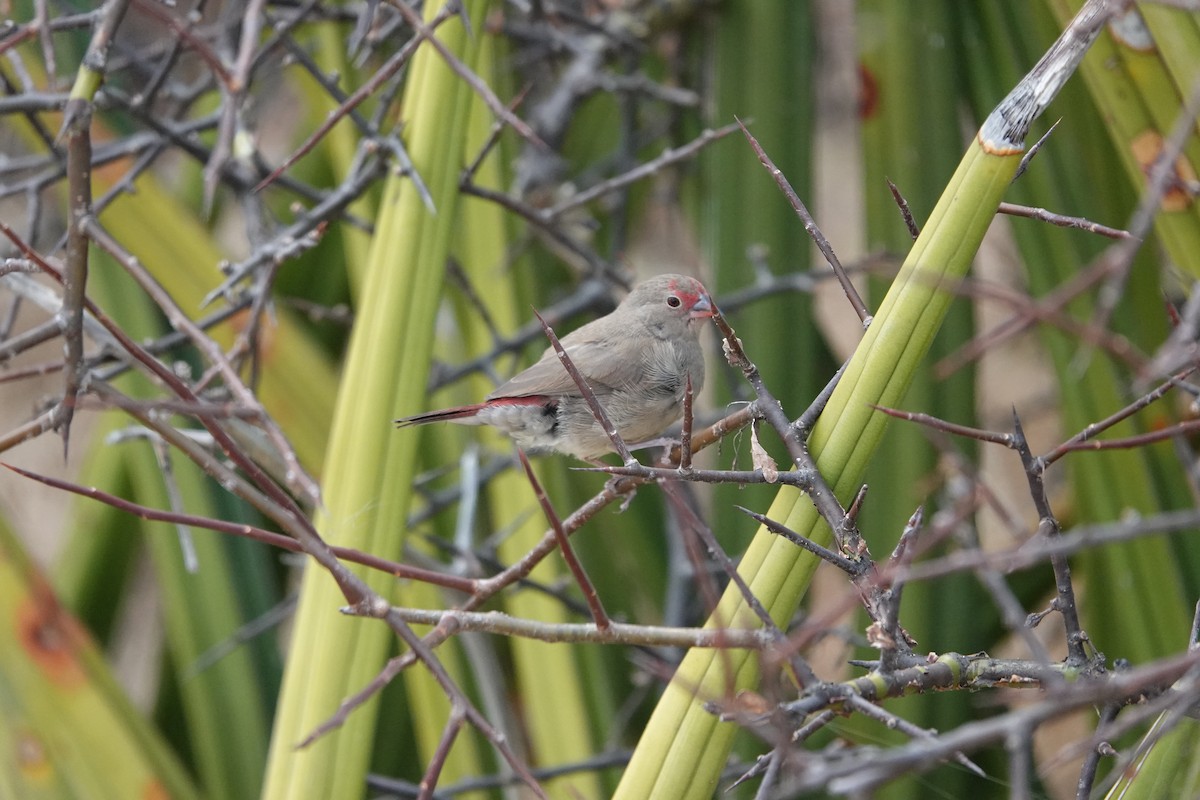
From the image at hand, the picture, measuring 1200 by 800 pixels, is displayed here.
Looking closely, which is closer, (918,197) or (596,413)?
(596,413)

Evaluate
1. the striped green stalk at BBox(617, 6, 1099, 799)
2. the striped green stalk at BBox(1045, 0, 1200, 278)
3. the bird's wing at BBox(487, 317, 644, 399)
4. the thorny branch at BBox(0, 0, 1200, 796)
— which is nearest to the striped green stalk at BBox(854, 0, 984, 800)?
the thorny branch at BBox(0, 0, 1200, 796)

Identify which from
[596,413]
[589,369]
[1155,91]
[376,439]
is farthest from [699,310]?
[596,413]

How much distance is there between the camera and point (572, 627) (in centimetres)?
122

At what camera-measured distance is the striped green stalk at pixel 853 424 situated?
1.19 m

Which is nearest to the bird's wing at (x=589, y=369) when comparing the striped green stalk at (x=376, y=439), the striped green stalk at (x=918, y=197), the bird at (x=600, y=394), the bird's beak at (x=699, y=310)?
the bird at (x=600, y=394)

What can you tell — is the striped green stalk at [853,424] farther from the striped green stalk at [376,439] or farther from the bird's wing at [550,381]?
the bird's wing at [550,381]

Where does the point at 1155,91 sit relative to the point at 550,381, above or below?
above

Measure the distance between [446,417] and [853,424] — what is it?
37.9 inches

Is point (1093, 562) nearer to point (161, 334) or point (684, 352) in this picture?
point (684, 352)

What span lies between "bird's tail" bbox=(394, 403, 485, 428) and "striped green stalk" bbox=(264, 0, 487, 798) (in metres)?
0.02

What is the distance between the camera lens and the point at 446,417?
2043 mm

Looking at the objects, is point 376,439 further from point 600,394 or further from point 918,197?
point 918,197

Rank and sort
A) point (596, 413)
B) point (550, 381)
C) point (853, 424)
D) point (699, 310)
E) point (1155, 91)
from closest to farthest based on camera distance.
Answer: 1. point (596, 413)
2. point (853, 424)
3. point (1155, 91)
4. point (550, 381)
5. point (699, 310)

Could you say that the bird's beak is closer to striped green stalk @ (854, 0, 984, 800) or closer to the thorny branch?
the thorny branch
